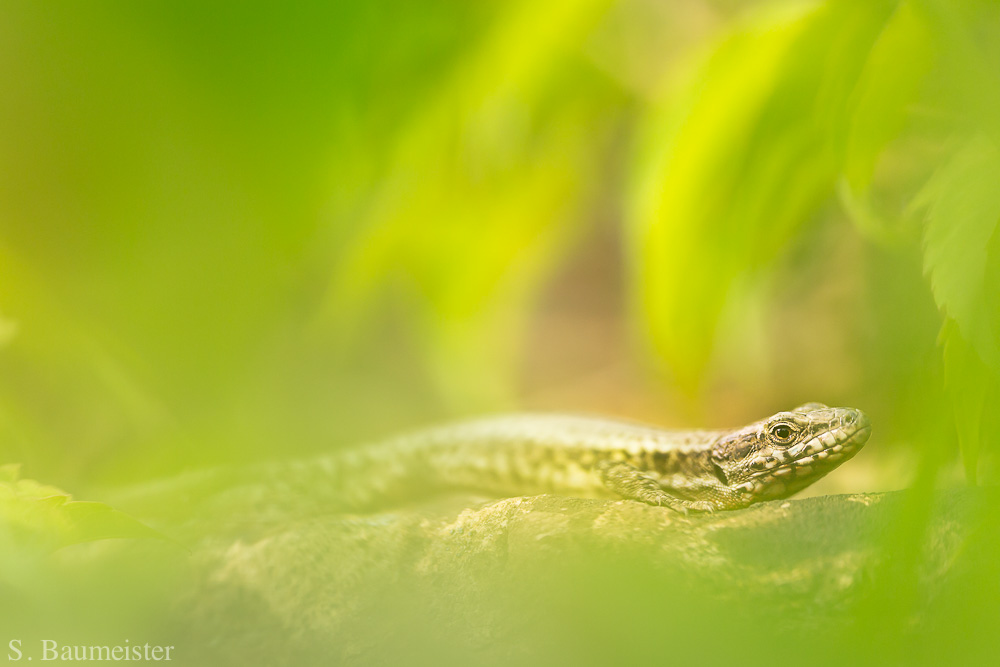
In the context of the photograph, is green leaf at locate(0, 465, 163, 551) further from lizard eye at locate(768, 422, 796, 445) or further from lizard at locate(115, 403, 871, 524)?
lizard eye at locate(768, 422, 796, 445)

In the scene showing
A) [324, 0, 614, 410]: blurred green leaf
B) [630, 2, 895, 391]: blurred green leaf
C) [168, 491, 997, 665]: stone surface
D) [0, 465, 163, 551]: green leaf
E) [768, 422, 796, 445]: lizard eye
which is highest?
[324, 0, 614, 410]: blurred green leaf

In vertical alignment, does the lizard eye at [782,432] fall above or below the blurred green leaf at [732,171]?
below

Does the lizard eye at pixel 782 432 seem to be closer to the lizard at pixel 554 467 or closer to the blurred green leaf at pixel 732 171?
the lizard at pixel 554 467

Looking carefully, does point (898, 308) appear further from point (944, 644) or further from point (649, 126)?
point (649, 126)

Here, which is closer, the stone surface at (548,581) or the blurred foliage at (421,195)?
the blurred foliage at (421,195)

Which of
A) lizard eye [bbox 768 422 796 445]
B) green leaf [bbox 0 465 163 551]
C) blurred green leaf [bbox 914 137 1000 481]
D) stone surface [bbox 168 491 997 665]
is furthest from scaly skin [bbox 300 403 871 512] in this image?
green leaf [bbox 0 465 163 551]

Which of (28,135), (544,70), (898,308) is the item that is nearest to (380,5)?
(898,308)

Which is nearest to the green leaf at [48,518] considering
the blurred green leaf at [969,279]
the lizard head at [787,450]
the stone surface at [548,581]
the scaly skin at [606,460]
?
the stone surface at [548,581]
